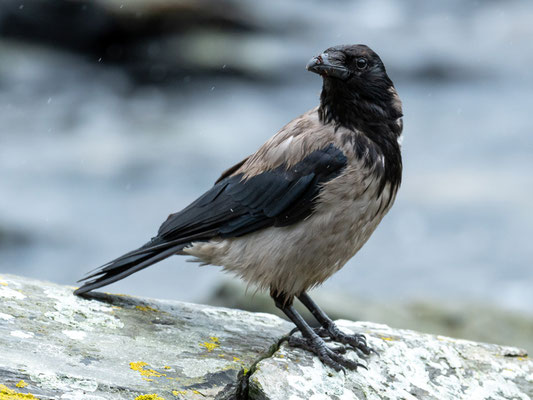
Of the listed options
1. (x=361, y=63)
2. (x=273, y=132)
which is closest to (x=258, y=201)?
(x=361, y=63)

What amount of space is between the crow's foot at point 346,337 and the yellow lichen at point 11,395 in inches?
73.5

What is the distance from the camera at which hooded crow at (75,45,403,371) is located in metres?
4.38

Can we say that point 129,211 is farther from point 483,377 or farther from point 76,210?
point 483,377

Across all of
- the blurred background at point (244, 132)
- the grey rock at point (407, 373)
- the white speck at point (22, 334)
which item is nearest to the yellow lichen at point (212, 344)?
the grey rock at point (407, 373)

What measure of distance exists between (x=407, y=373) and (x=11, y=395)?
2.12 meters

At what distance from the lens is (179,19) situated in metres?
17.8

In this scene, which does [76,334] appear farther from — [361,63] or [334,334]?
[361,63]

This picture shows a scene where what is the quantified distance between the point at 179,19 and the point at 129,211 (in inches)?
246

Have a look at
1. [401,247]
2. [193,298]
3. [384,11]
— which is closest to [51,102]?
[193,298]

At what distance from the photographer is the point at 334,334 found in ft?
15.2

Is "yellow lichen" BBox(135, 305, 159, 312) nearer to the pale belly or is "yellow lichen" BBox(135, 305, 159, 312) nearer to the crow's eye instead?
the pale belly

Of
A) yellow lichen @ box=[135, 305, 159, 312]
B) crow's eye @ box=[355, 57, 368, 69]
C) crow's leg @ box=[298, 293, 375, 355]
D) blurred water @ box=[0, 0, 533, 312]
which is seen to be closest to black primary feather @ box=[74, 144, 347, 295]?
yellow lichen @ box=[135, 305, 159, 312]

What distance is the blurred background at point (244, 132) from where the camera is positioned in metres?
12.2

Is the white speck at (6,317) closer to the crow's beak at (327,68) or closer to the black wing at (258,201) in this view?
the black wing at (258,201)
